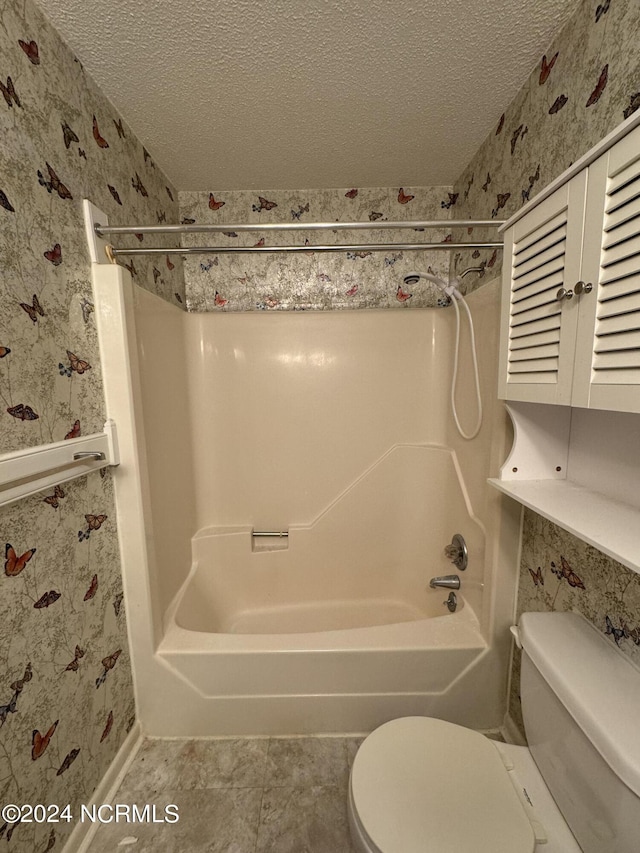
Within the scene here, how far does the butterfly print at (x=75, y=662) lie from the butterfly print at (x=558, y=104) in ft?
6.54

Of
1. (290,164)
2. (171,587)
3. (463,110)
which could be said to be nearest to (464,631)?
(171,587)

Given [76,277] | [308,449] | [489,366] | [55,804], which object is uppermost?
[76,277]

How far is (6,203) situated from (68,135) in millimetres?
368

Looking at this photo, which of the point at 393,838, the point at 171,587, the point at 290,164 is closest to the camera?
the point at 393,838

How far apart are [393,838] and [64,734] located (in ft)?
2.73

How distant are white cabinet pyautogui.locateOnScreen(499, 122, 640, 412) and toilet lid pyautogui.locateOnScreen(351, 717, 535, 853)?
82 cm

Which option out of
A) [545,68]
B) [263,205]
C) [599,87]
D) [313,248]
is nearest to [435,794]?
[313,248]

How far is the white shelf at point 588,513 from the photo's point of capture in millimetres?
538

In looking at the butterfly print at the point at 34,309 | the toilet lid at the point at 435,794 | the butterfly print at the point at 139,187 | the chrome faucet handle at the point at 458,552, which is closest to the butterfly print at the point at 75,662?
the toilet lid at the point at 435,794

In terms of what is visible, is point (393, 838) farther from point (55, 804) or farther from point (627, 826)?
point (55, 804)

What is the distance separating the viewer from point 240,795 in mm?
1022

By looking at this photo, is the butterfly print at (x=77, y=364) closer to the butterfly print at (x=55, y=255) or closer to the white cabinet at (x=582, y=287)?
the butterfly print at (x=55, y=255)

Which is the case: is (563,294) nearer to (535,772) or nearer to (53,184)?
(535,772)

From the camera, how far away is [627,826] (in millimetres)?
518
